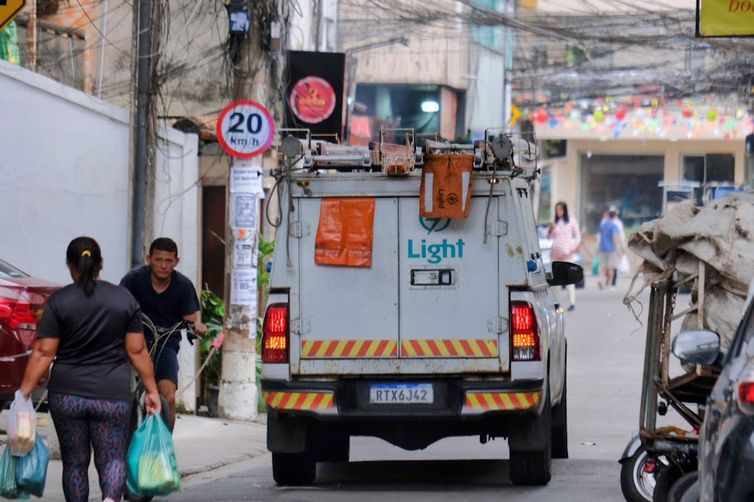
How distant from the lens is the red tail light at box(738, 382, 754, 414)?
6020 mm

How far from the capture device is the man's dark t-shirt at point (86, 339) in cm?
839

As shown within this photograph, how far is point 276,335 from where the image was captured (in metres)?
10.7

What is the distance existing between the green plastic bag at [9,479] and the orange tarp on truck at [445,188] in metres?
3.40

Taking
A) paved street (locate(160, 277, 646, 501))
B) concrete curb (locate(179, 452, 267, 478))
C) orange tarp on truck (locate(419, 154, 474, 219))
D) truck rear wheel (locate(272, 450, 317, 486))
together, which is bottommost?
concrete curb (locate(179, 452, 267, 478))

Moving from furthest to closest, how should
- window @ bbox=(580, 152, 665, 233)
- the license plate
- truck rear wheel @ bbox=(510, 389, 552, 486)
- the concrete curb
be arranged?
window @ bbox=(580, 152, 665, 233), the concrete curb, truck rear wheel @ bbox=(510, 389, 552, 486), the license plate

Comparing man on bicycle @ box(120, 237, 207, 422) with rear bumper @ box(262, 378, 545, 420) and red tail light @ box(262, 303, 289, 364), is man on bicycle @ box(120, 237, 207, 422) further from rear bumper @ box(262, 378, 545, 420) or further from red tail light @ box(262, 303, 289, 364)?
rear bumper @ box(262, 378, 545, 420)

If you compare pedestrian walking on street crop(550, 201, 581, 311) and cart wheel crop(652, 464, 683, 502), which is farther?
pedestrian walking on street crop(550, 201, 581, 311)

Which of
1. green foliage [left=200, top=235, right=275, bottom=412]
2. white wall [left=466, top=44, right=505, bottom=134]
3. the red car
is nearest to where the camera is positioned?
the red car

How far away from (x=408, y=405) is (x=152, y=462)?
7.84 ft

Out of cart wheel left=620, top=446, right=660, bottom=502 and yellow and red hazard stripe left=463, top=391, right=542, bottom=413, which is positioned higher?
yellow and red hazard stripe left=463, top=391, right=542, bottom=413

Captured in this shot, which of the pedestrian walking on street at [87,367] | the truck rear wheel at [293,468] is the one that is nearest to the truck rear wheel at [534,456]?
the truck rear wheel at [293,468]

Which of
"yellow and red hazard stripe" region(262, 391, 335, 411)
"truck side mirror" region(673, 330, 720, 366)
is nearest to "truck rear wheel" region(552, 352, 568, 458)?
"yellow and red hazard stripe" region(262, 391, 335, 411)

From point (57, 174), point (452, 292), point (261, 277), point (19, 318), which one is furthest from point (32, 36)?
point (452, 292)

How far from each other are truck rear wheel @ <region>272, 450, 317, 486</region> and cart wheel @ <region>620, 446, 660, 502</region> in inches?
106
